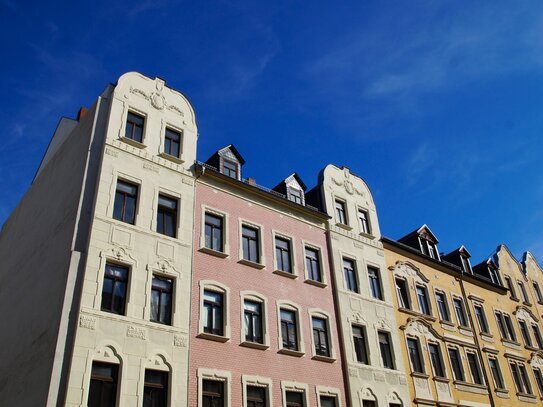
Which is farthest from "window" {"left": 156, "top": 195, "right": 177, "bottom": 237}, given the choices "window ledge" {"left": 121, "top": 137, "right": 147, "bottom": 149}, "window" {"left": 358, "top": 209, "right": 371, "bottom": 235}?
"window" {"left": 358, "top": 209, "right": 371, "bottom": 235}

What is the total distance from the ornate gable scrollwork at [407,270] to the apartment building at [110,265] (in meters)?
13.4

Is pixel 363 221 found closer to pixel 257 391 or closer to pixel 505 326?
pixel 257 391

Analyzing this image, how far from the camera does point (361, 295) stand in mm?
26547

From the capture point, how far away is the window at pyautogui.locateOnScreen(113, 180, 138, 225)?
65.4ft

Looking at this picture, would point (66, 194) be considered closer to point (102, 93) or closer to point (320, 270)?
point (102, 93)

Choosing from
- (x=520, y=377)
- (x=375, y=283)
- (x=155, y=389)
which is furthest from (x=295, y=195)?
(x=520, y=377)

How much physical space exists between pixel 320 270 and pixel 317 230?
7.57 ft

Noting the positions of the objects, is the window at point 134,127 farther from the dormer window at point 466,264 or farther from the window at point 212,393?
the dormer window at point 466,264

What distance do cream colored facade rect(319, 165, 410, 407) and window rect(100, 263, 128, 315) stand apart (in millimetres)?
10771

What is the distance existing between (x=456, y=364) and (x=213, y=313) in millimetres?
15904

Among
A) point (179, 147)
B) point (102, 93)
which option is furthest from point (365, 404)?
point (102, 93)

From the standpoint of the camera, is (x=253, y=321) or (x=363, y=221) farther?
(x=363, y=221)

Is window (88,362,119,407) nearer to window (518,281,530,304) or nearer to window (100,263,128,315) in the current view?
window (100,263,128,315)

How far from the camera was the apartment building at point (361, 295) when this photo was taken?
24.0 metres
